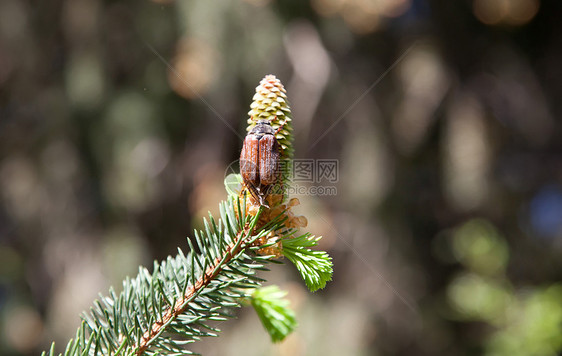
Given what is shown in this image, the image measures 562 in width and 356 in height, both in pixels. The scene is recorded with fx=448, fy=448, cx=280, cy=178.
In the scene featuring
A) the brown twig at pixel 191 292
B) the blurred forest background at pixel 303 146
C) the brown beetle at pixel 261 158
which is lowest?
the brown twig at pixel 191 292

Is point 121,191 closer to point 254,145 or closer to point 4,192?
point 4,192

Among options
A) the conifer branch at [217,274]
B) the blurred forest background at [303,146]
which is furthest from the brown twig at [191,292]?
the blurred forest background at [303,146]

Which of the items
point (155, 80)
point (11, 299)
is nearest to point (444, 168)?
point (155, 80)

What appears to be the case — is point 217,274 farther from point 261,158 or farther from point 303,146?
point 303,146

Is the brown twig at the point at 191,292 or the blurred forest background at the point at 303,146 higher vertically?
the blurred forest background at the point at 303,146

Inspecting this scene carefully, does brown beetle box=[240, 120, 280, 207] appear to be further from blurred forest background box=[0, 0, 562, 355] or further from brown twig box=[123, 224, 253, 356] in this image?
blurred forest background box=[0, 0, 562, 355]

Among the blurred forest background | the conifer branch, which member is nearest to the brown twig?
the conifer branch

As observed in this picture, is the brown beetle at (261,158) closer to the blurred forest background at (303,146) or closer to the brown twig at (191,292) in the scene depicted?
the brown twig at (191,292)
